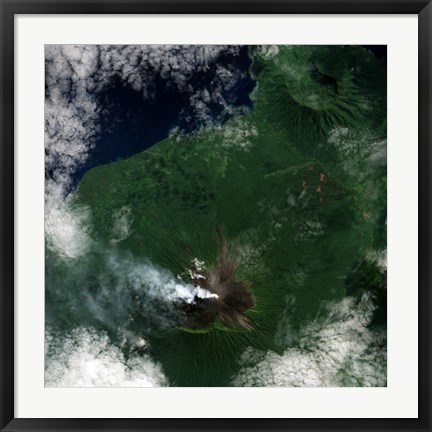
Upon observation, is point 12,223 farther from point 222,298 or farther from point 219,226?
point 222,298

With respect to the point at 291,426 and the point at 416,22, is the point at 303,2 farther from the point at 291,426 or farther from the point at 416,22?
the point at 291,426

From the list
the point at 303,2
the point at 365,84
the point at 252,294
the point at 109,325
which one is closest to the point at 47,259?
the point at 109,325

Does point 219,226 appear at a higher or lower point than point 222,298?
higher

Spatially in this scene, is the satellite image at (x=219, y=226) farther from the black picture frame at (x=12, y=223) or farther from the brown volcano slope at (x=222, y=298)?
the black picture frame at (x=12, y=223)

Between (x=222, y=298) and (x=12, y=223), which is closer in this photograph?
(x=12, y=223)

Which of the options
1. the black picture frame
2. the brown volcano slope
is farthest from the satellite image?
the black picture frame

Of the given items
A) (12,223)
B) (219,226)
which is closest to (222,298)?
(219,226)
